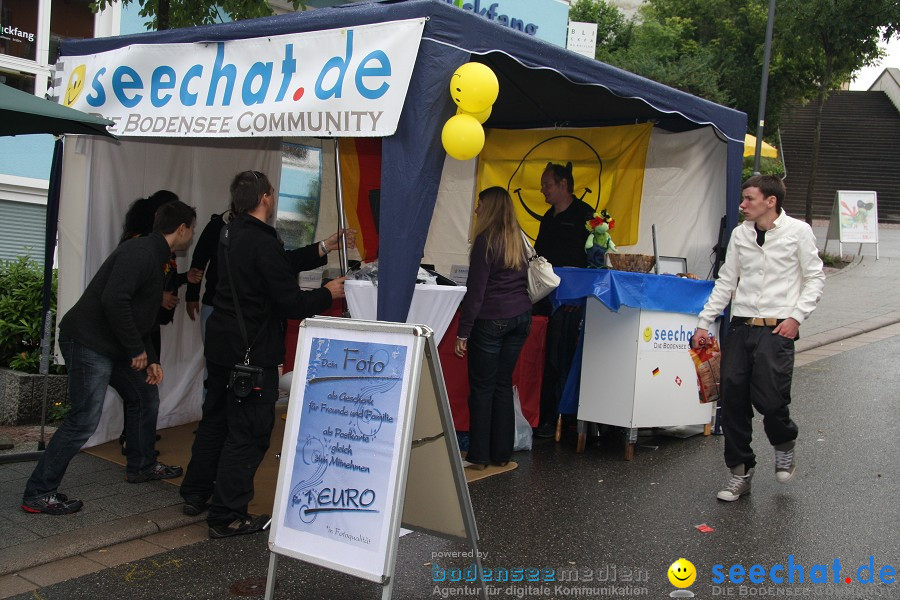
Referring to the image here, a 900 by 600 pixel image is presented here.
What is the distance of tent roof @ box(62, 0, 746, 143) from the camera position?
4296 millimetres

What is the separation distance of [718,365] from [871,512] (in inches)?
48.4

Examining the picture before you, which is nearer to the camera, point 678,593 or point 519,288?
point 678,593

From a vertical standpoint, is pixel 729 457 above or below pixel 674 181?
below

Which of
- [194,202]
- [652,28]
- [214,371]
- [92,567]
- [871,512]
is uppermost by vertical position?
[652,28]

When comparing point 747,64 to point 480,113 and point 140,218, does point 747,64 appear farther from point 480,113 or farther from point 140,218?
point 140,218

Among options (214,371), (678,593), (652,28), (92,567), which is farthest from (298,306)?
(652,28)

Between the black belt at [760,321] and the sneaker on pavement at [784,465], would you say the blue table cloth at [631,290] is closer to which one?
the black belt at [760,321]

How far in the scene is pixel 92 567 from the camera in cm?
407

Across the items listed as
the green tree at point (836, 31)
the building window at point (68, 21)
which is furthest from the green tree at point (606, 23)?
the building window at point (68, 21)

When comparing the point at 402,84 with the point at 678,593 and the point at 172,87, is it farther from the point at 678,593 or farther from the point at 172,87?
the point at 678,593

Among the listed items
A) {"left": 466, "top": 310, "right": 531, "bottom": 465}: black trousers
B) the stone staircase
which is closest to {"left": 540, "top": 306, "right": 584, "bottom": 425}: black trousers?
{"left": 466, "top": 310, "right": 531, "bottom": 465}: black trousers

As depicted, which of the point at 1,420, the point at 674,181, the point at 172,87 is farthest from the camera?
the point at 674,181

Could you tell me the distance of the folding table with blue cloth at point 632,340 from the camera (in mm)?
5859

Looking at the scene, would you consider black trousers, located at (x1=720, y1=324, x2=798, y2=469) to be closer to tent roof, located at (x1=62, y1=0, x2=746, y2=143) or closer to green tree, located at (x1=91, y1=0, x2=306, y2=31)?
tent roof, located at (x1=62, y1=0, x2=746, y2=143)
